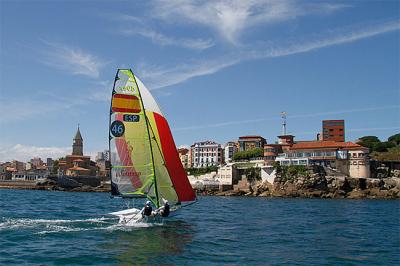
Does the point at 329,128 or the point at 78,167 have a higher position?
the point at 329,128

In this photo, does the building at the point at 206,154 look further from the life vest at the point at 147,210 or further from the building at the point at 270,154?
the life vest at the point at 147,210

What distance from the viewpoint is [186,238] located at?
2428 centimetres

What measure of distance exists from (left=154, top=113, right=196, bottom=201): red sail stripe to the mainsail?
15.2 inches

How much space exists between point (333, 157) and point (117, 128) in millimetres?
78760

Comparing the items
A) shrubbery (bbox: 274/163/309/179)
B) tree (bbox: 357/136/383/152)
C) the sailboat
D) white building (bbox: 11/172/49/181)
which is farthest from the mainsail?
white building (bbox: 11/172/49/181)

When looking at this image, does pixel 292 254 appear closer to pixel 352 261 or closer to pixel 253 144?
pixel 352 261

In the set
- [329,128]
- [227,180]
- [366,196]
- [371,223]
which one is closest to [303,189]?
[366,196]

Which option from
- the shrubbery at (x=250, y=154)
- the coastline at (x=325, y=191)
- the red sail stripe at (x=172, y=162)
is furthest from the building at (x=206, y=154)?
the red sail stripe at (x=172, y=162)

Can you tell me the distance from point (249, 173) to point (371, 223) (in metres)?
68.0

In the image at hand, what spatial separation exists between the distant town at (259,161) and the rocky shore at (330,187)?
114 inches

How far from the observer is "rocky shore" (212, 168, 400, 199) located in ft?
294

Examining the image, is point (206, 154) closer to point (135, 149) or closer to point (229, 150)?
point (229, 150)

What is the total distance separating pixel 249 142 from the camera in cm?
14062

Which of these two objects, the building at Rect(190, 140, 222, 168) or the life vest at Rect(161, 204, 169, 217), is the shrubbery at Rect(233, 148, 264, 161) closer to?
the building at Rect(190, 140, 222, 168)
